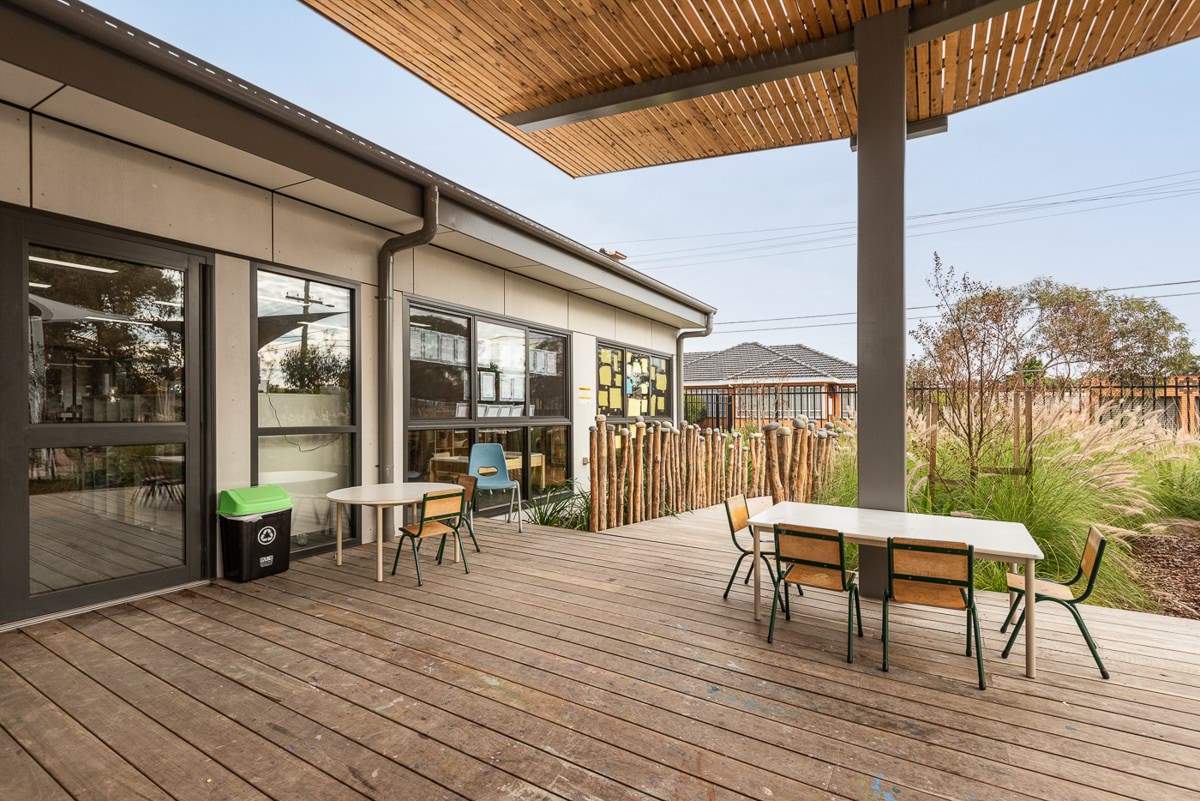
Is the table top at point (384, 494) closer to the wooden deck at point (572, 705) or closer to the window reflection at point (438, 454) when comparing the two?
the wooden deck at point (572, 705)

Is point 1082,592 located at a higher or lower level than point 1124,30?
lower

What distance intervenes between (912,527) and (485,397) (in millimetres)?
5070

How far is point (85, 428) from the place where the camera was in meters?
3.63

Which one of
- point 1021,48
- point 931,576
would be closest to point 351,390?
point 931,576

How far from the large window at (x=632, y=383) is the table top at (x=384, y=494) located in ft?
15.2

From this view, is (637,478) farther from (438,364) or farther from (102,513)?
(102,513)

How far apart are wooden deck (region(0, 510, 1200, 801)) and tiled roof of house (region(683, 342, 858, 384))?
19462 mm

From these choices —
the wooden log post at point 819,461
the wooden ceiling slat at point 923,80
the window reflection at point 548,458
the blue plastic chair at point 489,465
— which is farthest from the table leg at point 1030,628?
the window reflection at point 548,458

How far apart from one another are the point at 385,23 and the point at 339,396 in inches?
126

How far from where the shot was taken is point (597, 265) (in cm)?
778

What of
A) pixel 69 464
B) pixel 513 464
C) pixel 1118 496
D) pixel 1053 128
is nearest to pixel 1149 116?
pixel 1053 128

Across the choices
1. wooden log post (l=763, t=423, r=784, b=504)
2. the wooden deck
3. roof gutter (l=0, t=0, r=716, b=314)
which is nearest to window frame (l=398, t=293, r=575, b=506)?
roof gutter (l=0, t=0, r=716, b=314)

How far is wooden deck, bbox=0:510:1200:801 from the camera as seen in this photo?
1.95 metres

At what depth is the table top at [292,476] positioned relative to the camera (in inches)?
188
